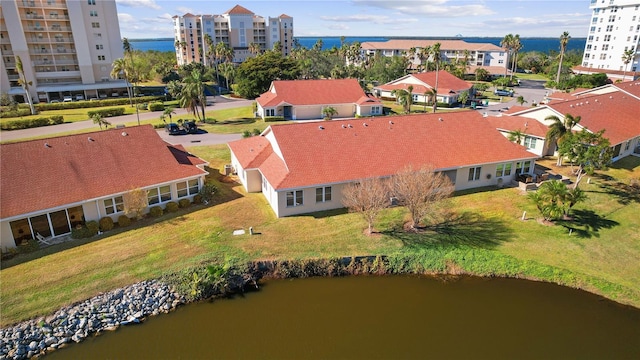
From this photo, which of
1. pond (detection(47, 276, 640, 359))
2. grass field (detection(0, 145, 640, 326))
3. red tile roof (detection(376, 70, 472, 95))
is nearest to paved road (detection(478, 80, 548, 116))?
red tile roof (detection(376, 70, 472, 95))

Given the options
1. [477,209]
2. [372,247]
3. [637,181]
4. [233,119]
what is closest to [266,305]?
[372,247]

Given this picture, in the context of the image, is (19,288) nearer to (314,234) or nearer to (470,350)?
(314,234)

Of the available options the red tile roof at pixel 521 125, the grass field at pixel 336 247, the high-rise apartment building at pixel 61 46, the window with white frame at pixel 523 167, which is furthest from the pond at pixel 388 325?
the high-rise apartment building at pixel 61 46

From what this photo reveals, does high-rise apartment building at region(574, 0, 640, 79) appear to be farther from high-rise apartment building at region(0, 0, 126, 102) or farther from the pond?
high-rise apartment building at region(0, 0, 126, 102)

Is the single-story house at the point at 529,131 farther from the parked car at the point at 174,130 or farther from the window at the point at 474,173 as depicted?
the parked car at the point at 174,130

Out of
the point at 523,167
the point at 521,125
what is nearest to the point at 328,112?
the point at 521,125
